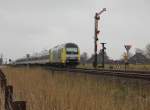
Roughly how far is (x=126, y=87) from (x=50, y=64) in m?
38.4

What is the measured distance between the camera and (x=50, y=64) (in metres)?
52.8

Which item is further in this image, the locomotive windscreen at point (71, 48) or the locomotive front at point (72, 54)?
the locomotive windscreen at point (71, 48)

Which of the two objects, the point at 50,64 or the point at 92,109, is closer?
the point at 92,109

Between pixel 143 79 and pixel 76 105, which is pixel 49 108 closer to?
pixel 76 105

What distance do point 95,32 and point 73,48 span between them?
715 centimetres

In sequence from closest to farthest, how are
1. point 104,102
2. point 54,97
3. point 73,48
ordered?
point 104,102, point 54,97, point 73,48

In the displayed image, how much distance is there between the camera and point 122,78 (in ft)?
54.7

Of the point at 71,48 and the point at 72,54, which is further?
the point at 71,48

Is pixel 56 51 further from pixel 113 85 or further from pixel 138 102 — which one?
pixel 138 102

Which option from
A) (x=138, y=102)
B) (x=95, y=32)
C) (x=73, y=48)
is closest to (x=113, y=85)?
(x=138, y=102)

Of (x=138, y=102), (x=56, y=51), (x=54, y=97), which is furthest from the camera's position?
(x=56, y=51)

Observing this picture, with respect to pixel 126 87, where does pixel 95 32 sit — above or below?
above

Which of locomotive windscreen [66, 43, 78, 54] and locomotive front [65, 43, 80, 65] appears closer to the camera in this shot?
locomotive front [65, 43, 80, 65]

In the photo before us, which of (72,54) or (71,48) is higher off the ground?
(71,48)
